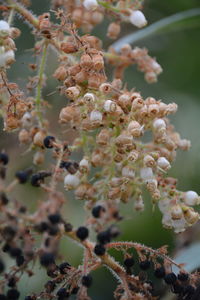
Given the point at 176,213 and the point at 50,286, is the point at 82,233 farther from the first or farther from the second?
the point at 176,213

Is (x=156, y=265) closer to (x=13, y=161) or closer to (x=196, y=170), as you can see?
(x=13, y=161)

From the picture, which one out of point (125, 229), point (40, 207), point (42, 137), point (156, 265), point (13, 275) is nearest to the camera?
point (40, 207)

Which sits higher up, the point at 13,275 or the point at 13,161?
→ the point at 13,161

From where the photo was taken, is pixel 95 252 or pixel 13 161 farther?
pixel 13 161

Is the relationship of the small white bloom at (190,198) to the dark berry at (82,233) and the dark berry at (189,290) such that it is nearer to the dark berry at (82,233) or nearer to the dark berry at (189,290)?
the dark berry at (189,290)

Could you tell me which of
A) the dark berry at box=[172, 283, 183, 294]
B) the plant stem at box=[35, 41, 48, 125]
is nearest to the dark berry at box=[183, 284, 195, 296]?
the dark berry at box=[172, 283, 183, 294]

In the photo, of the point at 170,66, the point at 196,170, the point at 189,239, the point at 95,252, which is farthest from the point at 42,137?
the point at 170,66

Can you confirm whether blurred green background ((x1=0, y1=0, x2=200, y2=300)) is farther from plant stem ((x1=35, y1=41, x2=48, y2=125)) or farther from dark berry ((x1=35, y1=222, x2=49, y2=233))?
dark berry ((x1=35, y1=222, x2=49, y2=233))

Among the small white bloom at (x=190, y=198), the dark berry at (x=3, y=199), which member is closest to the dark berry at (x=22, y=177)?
the dark berry at (x=3, y=199)
